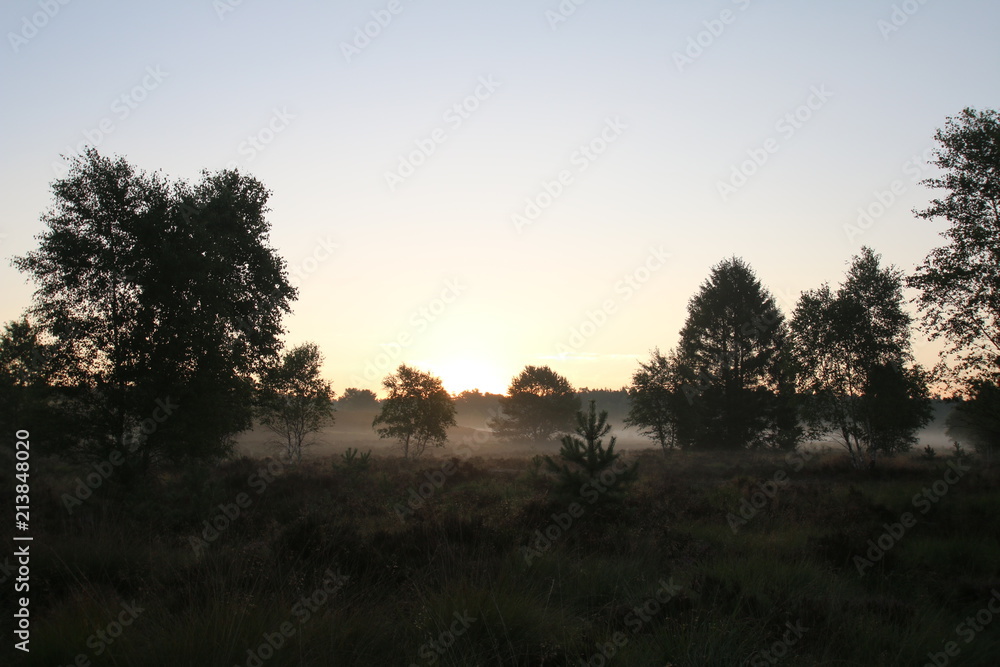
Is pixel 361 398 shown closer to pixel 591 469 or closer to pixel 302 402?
pixel 302 402

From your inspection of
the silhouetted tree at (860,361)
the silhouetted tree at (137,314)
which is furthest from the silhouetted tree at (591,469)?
the silhouetted tree at (860,361)

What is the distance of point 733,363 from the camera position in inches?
1465

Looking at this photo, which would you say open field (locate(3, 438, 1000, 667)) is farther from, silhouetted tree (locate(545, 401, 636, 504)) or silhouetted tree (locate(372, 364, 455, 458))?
silhouetted tree (locate(372, 364, 455, 458))

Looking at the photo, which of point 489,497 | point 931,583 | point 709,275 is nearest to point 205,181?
point 489,497

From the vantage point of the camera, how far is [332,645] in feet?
12.8

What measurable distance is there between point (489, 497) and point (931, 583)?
9.41 meters

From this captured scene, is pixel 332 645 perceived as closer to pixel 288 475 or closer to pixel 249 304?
pixel 288 475

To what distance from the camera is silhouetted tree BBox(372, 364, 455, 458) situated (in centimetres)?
3897

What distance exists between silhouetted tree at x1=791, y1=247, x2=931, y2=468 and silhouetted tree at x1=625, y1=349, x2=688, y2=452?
1375cm

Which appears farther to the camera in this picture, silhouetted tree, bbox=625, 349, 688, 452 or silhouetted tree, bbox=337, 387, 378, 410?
silhouetted tree, bbox=337, 387, 378, 410

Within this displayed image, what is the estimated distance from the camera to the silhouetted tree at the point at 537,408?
232 ft

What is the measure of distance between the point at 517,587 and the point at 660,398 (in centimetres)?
3729

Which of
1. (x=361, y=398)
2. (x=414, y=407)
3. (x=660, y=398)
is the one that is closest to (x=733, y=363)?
(x=660, y=398)

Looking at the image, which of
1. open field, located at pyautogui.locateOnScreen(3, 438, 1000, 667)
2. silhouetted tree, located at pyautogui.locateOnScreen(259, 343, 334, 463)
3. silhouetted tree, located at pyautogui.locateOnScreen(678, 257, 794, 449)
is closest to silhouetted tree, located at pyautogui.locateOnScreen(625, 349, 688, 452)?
silhouetted tree, located at pyautogui.locateOnScreen(678, 257, 794, 449)
